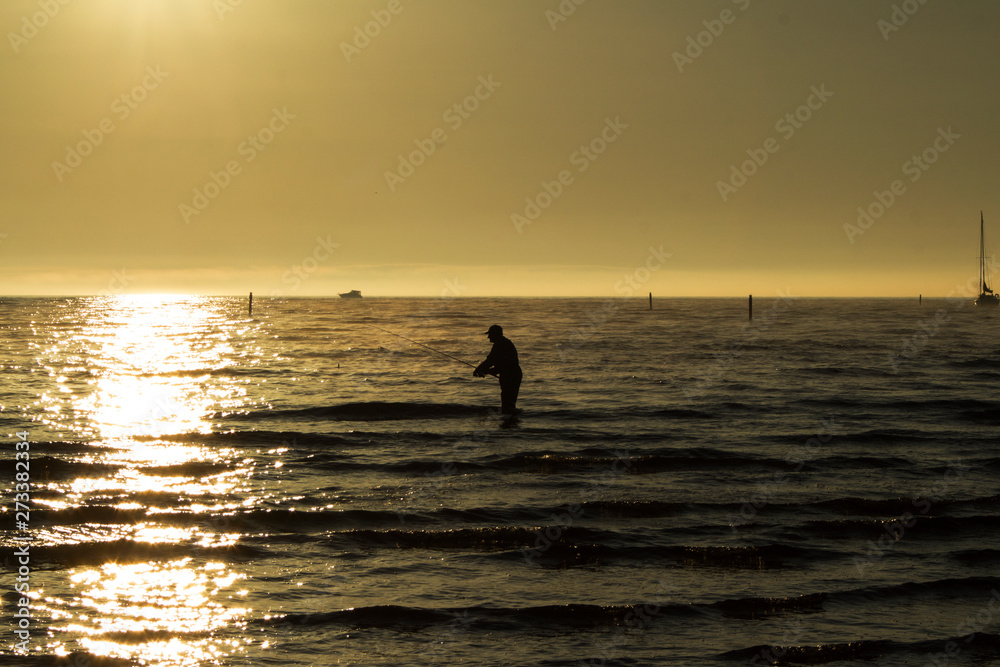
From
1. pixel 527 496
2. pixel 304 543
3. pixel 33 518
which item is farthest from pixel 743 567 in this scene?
pixel 33 518

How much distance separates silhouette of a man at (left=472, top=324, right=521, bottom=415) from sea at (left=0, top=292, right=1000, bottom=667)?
0.73 m

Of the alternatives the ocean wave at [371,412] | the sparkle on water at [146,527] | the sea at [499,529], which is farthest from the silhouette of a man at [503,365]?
the sparkle on water at [146,527]

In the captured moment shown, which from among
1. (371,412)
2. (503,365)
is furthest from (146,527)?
(371,412)

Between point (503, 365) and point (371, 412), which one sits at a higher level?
point (503, 365)

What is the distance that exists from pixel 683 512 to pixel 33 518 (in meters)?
9.10

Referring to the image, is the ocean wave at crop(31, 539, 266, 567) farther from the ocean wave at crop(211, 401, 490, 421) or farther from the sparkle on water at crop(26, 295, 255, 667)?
the ocean wave at crop(211, 401, 490, 421)

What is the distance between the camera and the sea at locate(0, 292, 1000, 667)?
7.18m

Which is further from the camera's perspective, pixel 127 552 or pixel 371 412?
pixel 371 412

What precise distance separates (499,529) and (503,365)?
8.74 metres

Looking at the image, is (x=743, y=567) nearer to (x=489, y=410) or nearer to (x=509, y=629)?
(x=509, y=629)

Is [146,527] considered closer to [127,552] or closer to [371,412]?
[127,552]

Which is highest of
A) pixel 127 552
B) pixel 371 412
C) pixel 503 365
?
pixel 503 365

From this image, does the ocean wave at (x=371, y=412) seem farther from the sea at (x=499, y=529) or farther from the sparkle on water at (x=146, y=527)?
the sparkle on water at (x=146, y=527)

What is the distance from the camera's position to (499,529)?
10578 millimetres
